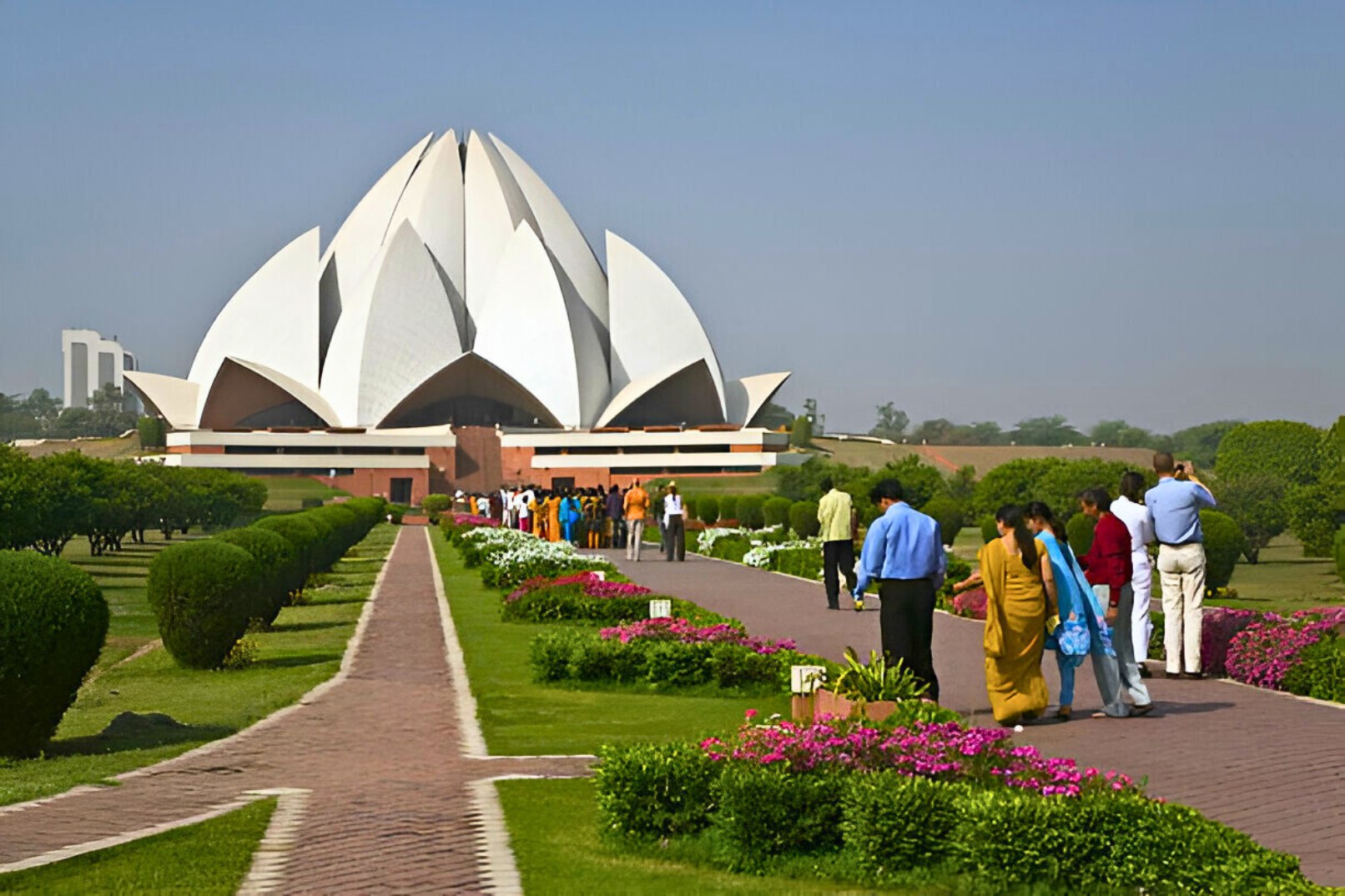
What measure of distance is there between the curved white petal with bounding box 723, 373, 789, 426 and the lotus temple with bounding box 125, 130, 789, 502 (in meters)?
0.08

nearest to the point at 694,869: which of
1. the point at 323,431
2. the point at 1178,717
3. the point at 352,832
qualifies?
the point at 352,832

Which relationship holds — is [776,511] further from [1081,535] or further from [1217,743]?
[1217,743]

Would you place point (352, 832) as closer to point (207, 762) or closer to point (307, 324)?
point (207, 762)

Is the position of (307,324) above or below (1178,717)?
above

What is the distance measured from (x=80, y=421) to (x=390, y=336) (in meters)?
66.7

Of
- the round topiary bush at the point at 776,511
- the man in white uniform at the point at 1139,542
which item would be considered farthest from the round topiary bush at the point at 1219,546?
the round topiary bush at the point at 776,511

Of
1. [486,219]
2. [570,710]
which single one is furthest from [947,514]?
[486,219]

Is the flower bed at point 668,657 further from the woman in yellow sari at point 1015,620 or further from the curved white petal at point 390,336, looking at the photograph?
the curved white petal at point 390,336

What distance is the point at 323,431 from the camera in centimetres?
5509

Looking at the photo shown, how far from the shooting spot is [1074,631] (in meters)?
6.94

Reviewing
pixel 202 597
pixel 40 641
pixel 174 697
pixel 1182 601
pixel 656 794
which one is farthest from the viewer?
pixel 202 597

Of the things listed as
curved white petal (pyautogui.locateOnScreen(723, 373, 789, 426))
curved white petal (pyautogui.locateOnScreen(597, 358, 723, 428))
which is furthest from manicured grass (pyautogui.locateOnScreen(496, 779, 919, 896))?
curved white petal (pyautogui.locateOnScreen(723, 373, 789, 426))

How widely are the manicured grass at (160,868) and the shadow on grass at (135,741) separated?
2.23 m

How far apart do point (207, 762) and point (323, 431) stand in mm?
49947
